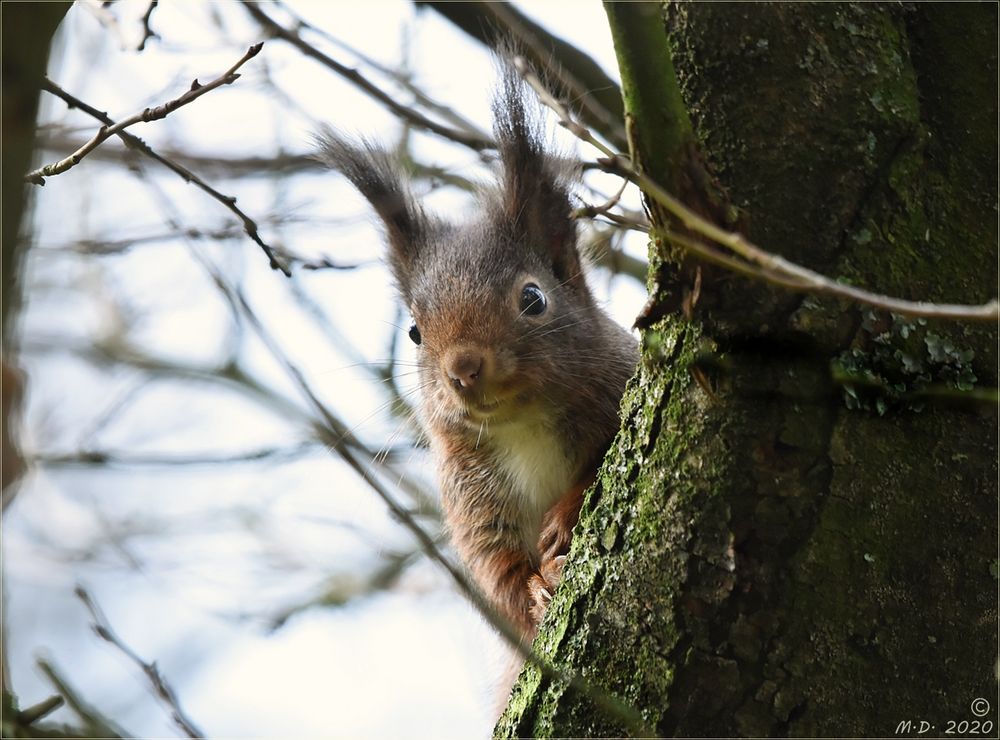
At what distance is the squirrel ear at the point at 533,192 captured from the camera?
427 cm

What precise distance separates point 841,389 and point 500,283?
2027mm

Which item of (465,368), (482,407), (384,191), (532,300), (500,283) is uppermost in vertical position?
(384,191)

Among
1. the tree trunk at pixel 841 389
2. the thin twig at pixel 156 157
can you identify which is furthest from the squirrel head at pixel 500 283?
the tree trunk at pixel 841 389

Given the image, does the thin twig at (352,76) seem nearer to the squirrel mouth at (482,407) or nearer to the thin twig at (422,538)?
the squirrel mouth at (482,407)

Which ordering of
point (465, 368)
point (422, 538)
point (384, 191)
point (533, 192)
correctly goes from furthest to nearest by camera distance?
point (384, 191) → point (533, 192) → point (465, 368) → point (422, 538)

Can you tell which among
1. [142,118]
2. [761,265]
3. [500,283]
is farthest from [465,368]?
[761,265]

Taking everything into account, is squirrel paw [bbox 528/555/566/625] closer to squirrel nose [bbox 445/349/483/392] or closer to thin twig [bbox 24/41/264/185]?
squirrel nose [bbox 445/349/483/392]

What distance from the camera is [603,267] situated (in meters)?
5.01

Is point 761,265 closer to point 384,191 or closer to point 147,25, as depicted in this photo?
point 147,25

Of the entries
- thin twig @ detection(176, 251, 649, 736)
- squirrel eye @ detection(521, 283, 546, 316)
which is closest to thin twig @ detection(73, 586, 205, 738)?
thin twig @ detection(176, 251, 649, 736)

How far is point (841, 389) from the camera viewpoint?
210cm

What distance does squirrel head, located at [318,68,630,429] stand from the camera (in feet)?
12.2

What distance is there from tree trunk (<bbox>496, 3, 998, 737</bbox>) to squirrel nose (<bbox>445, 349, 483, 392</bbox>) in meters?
1.47

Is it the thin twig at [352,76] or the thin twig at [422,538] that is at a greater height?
the thin twig at [352,76]
